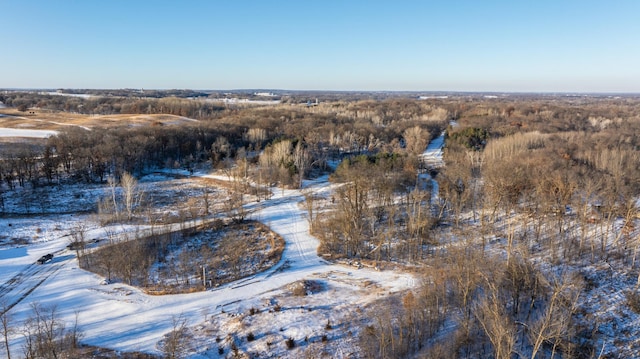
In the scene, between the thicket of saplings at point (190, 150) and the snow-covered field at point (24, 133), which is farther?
the snow-covered field at point (24, 133)

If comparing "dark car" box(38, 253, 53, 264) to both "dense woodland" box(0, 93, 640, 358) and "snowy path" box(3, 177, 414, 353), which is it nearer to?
"snowy path" box(3, 177, 414, 353)

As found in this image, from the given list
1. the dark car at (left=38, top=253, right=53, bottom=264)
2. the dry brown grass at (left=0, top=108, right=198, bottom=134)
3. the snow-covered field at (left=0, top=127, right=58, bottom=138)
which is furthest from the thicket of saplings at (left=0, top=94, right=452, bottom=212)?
the dark car at (left=38, top=253, right=53, bottom=264)

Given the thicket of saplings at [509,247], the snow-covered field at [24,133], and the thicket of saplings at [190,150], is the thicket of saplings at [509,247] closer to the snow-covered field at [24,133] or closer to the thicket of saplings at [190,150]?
the thicket of saplings at [190,150]

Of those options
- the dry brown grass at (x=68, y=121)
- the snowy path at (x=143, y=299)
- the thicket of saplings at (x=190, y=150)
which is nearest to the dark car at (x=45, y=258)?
the snowy path at (x=143, y=299)

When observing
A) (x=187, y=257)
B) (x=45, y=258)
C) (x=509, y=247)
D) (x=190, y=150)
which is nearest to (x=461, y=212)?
(x=509, y=247)

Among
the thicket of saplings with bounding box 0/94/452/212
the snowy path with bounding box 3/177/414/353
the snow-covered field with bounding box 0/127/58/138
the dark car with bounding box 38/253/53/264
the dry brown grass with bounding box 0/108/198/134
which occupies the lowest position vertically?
the snowy path with bounding box 3/177/414/353

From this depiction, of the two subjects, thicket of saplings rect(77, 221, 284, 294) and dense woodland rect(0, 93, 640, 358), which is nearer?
dense woodland rect(0, 93, 640, 358)

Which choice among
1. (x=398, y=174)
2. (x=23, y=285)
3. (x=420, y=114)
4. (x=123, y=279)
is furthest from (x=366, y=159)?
(x=420, y=114)

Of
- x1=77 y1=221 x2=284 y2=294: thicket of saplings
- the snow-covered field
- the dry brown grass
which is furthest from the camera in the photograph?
the dry brown grass

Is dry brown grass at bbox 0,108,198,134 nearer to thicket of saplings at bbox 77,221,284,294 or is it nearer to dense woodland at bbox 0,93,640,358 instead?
dense woodland at bbox 0,93,640,358

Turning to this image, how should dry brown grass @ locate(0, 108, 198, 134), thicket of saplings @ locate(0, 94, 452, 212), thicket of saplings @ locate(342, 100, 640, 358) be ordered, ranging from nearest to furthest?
thicket of saplings @ locate(342, 100, 640, 358) < thicket of saplings @ locate(0, 94, 452, 212) < dry brown grass @ locate(0, 108, 198, 134)

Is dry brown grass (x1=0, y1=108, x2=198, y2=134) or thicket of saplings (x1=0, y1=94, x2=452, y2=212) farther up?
dry brown grass (x1=0, y1=108, x2=198, y2=134)
